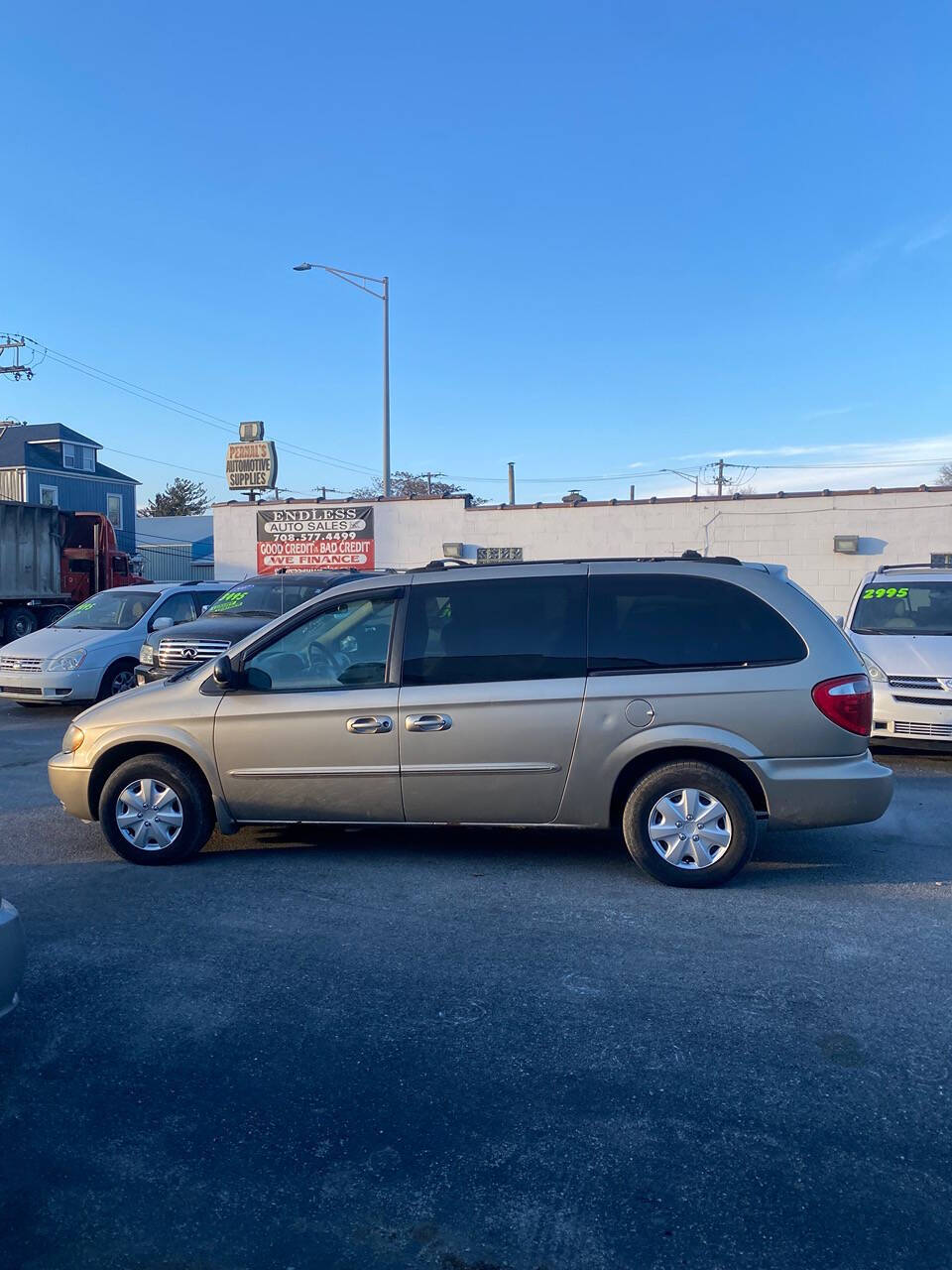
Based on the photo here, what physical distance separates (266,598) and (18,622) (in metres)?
11.9

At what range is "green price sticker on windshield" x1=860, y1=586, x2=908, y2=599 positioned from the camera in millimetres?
11180

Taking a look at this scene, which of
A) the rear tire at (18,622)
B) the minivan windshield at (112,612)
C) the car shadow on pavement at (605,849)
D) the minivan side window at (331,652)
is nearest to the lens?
the car shadow on pavement at (605,849)

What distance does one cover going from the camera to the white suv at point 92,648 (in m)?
13.2

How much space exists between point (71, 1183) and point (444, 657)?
3.54m

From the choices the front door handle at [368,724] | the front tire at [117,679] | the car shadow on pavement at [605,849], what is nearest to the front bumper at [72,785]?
the car shadow on pavement at [605,849]

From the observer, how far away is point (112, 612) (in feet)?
47.7

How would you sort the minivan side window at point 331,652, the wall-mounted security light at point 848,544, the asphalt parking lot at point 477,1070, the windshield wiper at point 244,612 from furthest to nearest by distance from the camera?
the wall-mounted security light at point 848,544 < the windshield wiper at point 244,612 < the minivan side window at point 331,652 < the asphalt parking lot at point 477,1070

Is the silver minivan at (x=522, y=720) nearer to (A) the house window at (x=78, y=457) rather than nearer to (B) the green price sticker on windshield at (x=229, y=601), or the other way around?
(B) the green price sticker on windshield at (x=229, y=601)

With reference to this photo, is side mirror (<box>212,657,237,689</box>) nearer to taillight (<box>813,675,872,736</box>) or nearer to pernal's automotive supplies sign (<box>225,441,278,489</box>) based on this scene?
taillight (<box>813,675,872,736</box>)

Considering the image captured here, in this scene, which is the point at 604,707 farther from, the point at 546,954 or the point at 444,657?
the point at 546,954

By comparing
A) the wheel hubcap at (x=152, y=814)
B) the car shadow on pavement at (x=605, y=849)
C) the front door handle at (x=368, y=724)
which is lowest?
the car shadow on pavement at (x=605, y=849)

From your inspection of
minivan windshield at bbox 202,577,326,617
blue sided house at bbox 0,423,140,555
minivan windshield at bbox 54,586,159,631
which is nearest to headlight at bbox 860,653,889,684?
minivan windshield at bbox 202,577,326,617

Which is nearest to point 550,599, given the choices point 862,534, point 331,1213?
point 331,1213

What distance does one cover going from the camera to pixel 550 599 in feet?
20.1
